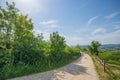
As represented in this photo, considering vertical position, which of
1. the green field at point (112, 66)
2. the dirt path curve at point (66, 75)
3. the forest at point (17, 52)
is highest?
the forest at point (17, 52)

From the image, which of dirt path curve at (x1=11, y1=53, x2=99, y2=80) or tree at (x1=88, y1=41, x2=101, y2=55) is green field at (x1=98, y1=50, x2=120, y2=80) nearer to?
dirt path curve at (x1=11, y1=53, x2=99, y2=80)

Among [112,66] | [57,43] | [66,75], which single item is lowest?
[112,66]

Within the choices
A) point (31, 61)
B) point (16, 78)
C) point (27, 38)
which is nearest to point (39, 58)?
point (31, 61)

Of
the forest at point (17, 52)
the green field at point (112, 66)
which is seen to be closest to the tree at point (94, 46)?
the green field at point (112, 66)

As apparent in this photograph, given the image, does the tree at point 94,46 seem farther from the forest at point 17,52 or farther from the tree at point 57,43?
the forest at point 17,52

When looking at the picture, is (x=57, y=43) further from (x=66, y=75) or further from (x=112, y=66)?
(x=66, y=75)

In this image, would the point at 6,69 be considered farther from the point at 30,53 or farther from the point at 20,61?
the point at 30,53

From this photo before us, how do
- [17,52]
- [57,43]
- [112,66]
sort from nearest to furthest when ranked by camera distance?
[17,52] → [112,66] → [57,43]

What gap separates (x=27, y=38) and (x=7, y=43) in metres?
2.47

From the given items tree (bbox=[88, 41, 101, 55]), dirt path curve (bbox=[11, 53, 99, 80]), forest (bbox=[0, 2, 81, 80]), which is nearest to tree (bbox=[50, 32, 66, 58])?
forest (bbox=[0, 2, 81, 80])

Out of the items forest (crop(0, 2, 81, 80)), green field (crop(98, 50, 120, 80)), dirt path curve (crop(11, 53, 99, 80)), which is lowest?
green field (crop(98, 50, 120, 80))

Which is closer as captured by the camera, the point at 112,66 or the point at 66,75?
the point at 66,75

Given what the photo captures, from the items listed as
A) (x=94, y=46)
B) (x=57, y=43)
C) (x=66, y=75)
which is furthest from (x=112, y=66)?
(x=94, y=46)

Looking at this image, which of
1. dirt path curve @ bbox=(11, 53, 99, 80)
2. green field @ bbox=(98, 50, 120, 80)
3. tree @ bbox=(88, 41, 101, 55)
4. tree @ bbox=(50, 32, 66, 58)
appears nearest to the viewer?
dirt path curve @ bbox=(11, 53, 99, 80)
